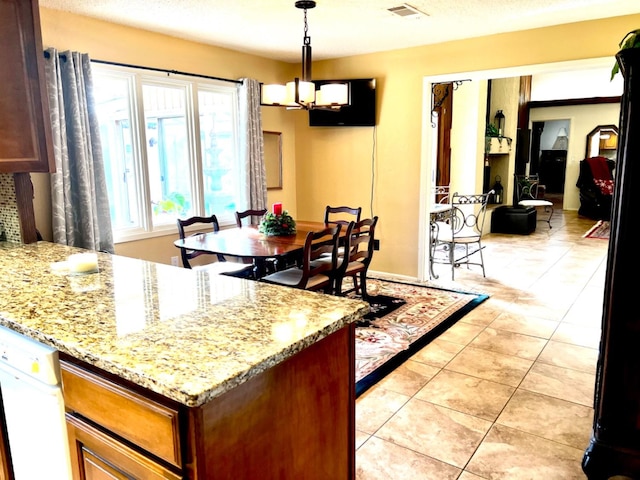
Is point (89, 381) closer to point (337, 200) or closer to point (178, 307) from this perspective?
point (178, 307)

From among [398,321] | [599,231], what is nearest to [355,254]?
[398,321]

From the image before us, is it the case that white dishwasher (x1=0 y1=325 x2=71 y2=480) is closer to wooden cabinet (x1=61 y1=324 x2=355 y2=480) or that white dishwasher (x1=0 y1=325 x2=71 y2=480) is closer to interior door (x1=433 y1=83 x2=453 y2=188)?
wooden cabinet (x1=61 y1=324 x2=355 y2=480)

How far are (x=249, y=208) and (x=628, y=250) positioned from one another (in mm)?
3765

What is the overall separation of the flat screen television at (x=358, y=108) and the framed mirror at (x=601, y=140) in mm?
8198

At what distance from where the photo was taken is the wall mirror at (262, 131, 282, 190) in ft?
18.0

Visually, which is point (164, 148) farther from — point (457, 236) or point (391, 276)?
point (457, 236)

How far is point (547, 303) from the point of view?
437 centimetres

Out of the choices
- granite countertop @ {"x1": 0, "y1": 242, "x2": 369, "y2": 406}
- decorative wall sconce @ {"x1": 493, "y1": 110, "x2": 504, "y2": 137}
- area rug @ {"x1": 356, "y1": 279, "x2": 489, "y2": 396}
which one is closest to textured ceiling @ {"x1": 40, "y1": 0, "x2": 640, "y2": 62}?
granite countertop @ {"x1": 0, "y1": 242, "x2": 369, "y2": 406}

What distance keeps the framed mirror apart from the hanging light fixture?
9515mm

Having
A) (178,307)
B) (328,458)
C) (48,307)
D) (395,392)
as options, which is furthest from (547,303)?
(48,307)

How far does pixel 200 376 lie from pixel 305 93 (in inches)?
109

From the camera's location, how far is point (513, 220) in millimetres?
8227

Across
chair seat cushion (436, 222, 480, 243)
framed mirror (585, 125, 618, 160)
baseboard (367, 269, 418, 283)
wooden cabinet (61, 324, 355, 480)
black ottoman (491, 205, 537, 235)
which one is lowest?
baseboard (367, 269, 418, 283)

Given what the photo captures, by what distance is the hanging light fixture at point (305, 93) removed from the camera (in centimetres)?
346
